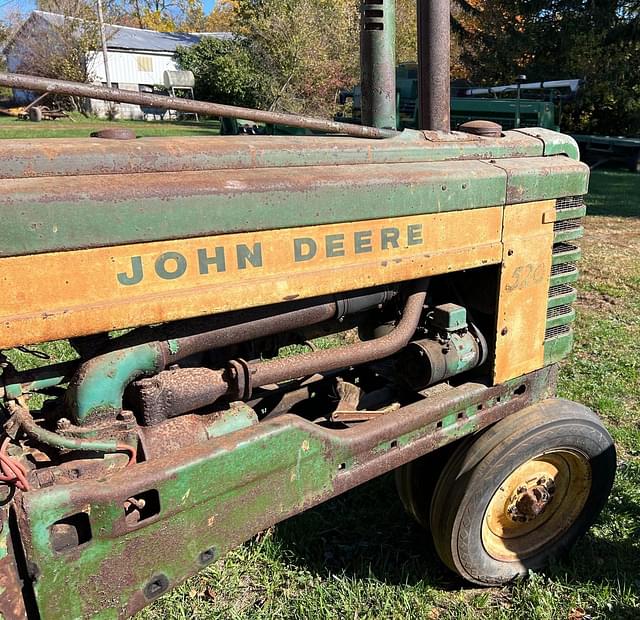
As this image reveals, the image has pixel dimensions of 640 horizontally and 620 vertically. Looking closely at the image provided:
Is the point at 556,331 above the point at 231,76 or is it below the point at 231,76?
below

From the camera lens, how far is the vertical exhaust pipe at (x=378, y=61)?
248 cm

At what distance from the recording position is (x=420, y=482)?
284 centimetres

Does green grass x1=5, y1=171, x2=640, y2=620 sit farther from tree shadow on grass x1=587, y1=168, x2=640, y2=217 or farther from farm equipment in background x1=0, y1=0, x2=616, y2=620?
tree shadow on grass x1=587, y1=168, x2=640, y2=217

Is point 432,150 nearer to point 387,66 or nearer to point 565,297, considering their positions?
point 387,66

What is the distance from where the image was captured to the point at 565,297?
273cm

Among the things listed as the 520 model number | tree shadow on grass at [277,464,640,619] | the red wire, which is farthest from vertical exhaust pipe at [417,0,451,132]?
the red wire

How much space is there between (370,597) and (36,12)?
139 feet

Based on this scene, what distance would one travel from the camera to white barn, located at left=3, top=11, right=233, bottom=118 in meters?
36.5

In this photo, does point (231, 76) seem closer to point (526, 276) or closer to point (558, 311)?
point (558, 311)

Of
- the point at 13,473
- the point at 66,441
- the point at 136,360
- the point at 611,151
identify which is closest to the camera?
the point at 13,473

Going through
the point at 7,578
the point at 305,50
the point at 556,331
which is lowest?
the point at 7,578

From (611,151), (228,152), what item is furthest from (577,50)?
(228,152)

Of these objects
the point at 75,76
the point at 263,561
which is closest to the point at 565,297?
the point at 263,561

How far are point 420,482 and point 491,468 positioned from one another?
41 cm
